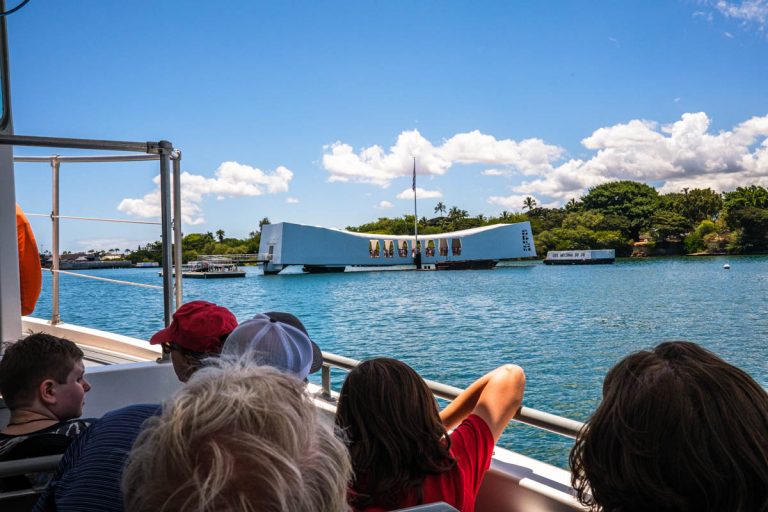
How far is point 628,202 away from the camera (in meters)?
69.1

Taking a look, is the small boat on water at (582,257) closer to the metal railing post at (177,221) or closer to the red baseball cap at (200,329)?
the metal railing post at (177,221)

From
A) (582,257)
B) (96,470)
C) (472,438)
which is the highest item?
(96,470)

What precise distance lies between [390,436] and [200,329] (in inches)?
26.1

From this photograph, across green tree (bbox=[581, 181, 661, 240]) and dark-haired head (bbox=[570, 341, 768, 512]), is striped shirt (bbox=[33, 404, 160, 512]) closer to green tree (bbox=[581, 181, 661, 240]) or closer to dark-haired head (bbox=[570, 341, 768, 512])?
dark-haired head (bbox=[570, 341, 768, 512])

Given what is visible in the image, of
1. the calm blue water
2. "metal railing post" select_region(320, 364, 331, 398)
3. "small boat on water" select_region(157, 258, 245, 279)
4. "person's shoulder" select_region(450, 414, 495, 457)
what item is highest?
"person's shoulder" select_region(450, 414, 495, 457)

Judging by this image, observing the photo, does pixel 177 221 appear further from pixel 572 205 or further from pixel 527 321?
pixel 572 205

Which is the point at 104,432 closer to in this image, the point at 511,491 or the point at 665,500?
the point at 665,500

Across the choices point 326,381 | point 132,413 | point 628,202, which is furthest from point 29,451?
point 628,202

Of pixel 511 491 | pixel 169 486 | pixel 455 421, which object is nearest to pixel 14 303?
pixel 455 421

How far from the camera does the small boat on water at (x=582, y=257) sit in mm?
55594

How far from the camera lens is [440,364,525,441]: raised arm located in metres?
1.15

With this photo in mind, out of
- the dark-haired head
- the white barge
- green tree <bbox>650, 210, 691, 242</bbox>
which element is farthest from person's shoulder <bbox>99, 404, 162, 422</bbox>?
green tree <bbox>650, 210, 691, 242</bbox>

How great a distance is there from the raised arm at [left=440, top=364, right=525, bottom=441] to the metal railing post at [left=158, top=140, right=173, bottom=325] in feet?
3.44

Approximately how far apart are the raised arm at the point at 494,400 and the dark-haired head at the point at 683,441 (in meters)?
0.43
